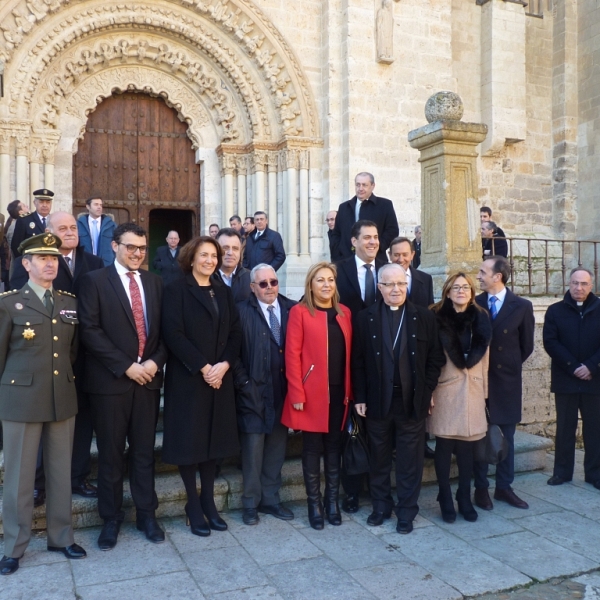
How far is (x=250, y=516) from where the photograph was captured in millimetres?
4375

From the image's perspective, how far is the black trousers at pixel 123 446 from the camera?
4.00 meters

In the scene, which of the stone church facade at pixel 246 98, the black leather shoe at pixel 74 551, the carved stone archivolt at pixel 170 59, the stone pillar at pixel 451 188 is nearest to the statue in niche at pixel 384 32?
the stone church facade at pixel 246 98

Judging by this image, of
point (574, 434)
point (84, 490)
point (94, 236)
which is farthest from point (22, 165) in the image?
point (574, 434)

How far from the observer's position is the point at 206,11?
32.3 ft

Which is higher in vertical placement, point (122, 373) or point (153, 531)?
point (122, 373)

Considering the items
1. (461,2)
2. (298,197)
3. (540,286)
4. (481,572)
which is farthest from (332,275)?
(461,2)

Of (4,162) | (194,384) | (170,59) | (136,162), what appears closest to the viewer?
(194,384)

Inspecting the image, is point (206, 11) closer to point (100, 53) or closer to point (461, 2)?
point (100, 53)

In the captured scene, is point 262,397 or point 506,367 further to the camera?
point 506,367

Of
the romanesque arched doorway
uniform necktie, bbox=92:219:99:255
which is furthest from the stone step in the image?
the romanesque arched doorway

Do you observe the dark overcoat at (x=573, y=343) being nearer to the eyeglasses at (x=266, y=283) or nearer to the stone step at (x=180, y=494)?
the stone step at (x=180, y=494)

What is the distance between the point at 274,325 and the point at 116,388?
1206 millimetres

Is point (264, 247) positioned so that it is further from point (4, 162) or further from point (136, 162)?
point (4, 162)

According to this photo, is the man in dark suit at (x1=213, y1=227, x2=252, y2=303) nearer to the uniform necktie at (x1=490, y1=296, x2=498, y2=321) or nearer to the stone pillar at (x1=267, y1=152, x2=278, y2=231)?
the uniform necktie at (x1=490, y1=296, x2=498, y2=321)
